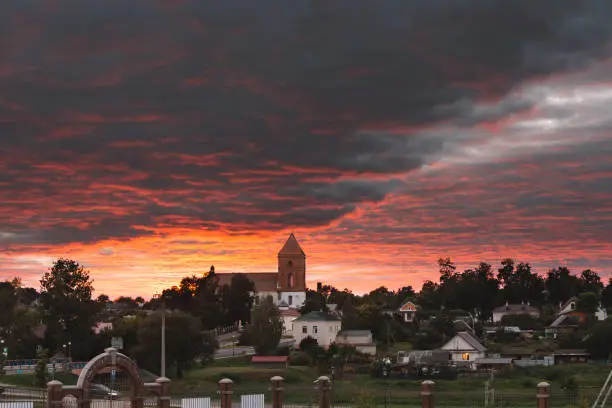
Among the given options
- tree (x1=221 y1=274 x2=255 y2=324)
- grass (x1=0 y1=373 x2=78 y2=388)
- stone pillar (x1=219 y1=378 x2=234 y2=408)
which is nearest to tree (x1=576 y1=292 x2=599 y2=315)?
tree (x1=221 y1=274 x2=255 y2=324)

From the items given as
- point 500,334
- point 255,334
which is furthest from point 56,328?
point 500,334

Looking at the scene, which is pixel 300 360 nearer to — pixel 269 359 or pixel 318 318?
pixel 269 359

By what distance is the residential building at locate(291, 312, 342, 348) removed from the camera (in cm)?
11612

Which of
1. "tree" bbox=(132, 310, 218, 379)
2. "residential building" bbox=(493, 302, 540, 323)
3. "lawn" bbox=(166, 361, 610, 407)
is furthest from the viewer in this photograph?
"residential building" bbox=(493, 302, 540, 323)

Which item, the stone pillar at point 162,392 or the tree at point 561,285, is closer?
the stone pillar at point 162,392

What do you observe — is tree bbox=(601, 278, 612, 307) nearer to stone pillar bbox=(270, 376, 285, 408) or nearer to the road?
the road

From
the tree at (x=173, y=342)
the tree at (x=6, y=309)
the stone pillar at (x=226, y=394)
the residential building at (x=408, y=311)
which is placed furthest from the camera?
the residential building at (x=408, y=311)

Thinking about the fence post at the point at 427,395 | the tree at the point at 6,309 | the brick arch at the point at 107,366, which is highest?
the tree at the point at 6,309

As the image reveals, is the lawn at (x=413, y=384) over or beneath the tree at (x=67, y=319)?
beneath

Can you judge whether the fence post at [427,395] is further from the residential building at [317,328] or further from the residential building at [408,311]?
the residential building at [408,311]

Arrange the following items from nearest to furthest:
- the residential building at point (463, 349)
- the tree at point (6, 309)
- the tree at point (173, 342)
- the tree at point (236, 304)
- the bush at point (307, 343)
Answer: the tree at point (173, 342), the tree at point (6, 309), the residential building at point (463, 349), the bush at point (307, 343), the tree at point (236, 304)

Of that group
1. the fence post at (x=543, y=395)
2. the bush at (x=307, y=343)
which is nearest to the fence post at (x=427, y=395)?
the fence post at (x=543, y=395)

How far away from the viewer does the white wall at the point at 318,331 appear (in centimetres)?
11606

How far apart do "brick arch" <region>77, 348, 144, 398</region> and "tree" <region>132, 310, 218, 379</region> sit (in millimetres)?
38689
